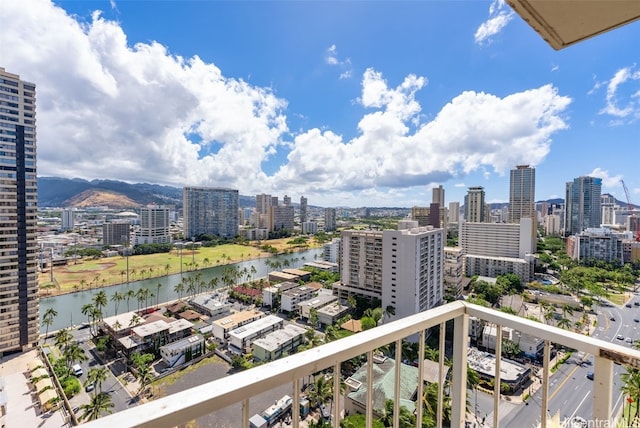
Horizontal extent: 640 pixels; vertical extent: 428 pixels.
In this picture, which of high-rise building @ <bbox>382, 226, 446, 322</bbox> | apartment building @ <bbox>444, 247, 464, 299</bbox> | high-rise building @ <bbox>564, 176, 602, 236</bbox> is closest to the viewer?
high-rise building @ <bbox>382, 226, 446, 322</bbox>

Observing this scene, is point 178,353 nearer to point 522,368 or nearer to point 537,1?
point 522,368

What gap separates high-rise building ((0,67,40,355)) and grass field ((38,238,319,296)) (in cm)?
695

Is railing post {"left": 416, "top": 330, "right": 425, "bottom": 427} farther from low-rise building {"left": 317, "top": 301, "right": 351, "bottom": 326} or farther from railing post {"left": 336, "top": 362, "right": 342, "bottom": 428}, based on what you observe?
low-rise building {"left": 317, "top": 301, "right": 351, "bottom": 326}

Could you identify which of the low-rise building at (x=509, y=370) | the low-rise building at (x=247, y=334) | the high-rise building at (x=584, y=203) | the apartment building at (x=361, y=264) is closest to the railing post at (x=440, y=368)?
the low-rise building at (x=509, y=370)

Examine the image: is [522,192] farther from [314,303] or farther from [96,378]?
[96,378]

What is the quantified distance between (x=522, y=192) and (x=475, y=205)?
13.0 ft

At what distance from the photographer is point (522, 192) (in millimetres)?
24422

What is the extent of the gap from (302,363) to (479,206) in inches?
1086

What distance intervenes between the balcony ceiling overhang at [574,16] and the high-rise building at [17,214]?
1023cm

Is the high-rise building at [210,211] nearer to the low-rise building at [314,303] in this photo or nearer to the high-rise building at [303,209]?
the high-rise building at [303,209]

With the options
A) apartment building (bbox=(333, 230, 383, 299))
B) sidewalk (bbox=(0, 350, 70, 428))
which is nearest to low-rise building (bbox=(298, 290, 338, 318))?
apartment building (bbox=(333, 230, 383, 299))

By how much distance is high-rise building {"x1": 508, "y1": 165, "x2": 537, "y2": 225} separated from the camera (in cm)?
2405

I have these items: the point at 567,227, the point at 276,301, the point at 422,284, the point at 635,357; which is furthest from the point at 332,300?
the point at 567,227

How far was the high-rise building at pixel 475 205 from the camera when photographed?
80.0 ft
